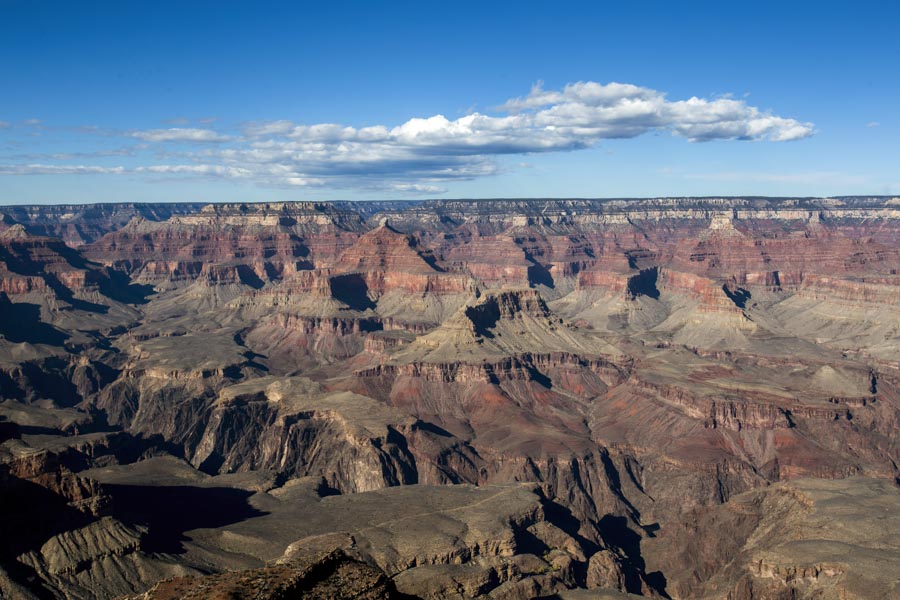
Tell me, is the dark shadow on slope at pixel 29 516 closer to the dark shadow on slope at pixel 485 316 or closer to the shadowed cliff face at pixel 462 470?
the shadowed cliff face at pixel 462 470

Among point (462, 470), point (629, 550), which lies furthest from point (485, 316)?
point (629, 550)

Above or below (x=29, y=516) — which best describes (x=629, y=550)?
below

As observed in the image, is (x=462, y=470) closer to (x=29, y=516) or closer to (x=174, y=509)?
(x=174, y=509)

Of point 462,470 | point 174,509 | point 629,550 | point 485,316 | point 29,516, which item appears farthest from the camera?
point 485,316

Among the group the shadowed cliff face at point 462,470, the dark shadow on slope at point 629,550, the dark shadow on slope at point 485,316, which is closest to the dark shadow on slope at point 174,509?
the shadowed cliff face at point 462,470

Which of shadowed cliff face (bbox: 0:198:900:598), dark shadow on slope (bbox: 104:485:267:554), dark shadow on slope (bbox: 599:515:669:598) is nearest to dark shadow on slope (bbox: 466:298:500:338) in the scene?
shadowed cliff face (bbox: 0:198:900:598)

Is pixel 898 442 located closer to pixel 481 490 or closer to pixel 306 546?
pixel 481 490

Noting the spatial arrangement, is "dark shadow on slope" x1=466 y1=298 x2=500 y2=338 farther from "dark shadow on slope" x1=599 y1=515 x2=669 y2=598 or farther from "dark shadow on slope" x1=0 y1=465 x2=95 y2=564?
"dark shadow on slope" x1=0 y1=465 x2=95 y2=564

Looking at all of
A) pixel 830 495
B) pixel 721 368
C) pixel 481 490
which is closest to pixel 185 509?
pixel 481 490
